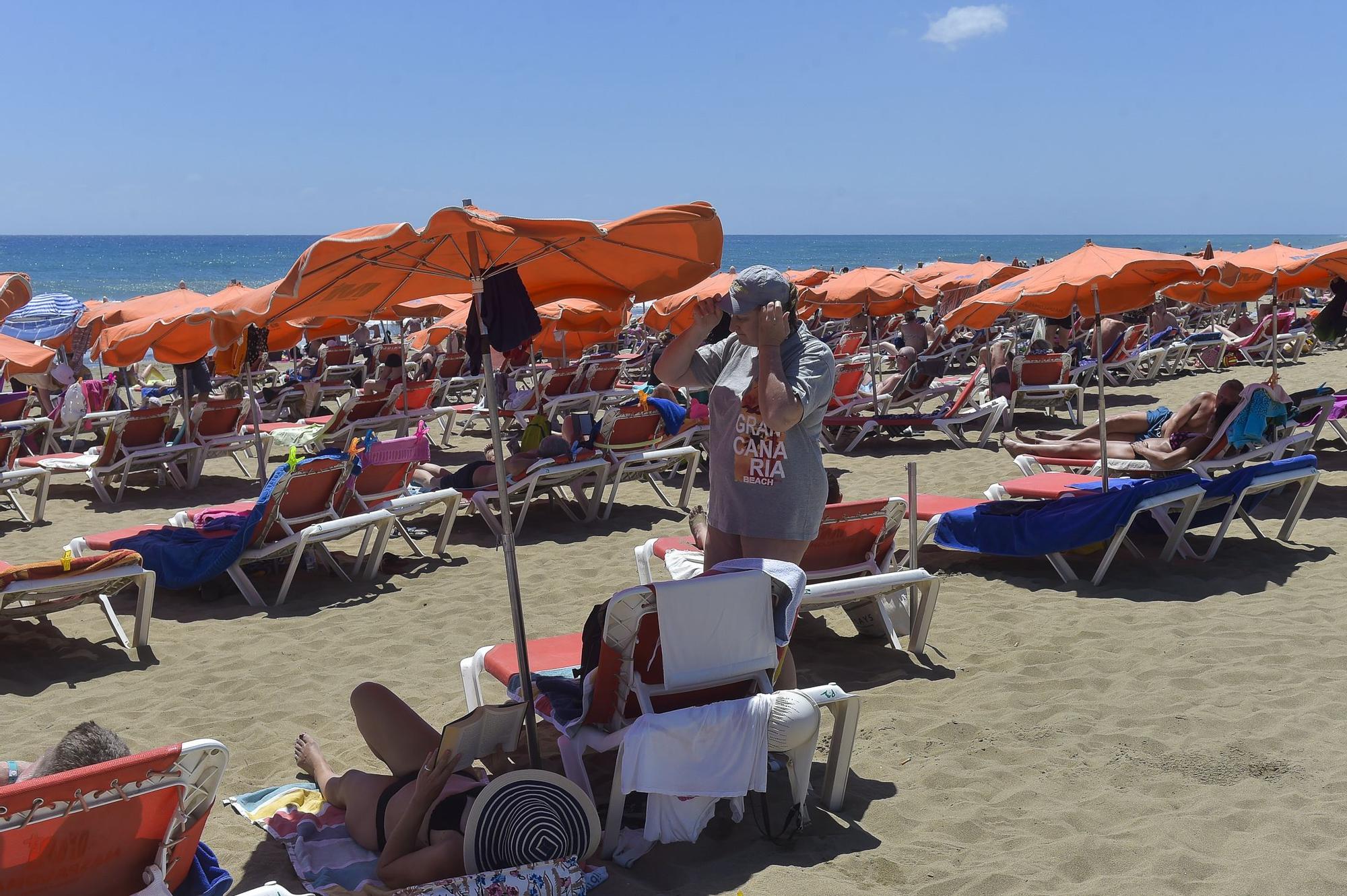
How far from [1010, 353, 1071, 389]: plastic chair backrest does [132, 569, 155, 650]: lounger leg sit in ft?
30.1

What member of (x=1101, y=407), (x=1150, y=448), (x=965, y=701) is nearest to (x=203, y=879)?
(x=965, y=701)

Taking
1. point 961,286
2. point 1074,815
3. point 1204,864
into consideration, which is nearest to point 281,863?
point 1074,815

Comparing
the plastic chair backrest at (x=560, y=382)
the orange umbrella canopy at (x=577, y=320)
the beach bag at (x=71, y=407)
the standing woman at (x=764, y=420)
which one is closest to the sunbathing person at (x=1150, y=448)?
the standing woman at (x=764, y=420)

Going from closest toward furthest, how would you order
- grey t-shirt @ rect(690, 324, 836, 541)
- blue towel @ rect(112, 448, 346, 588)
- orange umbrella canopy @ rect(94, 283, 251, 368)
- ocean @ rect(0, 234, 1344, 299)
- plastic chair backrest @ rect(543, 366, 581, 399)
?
grey t-shirt @ rect(690, 324, 836, 541) → blue towel @ rect(112, 448, 346, 588) → orange umbrella canopy @ rect(94, 283, 251, 368) → plastic chair backrest @ rect(543, 366, 581, 399) → ocean @ rect(0, 234, 1344, 299)

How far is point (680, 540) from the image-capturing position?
5.32m

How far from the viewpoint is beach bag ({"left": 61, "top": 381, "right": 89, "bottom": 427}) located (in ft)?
38.7

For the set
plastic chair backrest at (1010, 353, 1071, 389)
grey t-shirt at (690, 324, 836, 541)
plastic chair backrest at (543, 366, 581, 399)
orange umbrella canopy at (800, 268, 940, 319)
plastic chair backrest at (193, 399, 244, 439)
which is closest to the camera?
grey t-shirt at (690, 324, 836, 541)

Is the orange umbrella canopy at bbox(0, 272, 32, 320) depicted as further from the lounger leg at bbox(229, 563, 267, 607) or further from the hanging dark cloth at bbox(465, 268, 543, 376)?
the hanging dark cloth at bbox(465, 268, 543, 376)

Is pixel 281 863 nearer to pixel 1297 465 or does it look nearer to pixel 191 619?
pixel 191 619

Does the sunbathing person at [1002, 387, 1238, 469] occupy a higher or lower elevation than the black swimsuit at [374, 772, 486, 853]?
higher

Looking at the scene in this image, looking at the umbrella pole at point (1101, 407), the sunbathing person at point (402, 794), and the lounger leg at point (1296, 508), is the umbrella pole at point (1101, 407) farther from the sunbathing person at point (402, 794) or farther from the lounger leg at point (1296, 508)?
the sunbathing person at point (402, 794)

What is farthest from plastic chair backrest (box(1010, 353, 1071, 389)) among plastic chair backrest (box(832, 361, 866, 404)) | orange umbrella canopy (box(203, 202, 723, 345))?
orange umbrella canopy (box(203, 202, 723, 345))

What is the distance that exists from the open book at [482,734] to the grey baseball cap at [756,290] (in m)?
1.35

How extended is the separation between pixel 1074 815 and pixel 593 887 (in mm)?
1414
